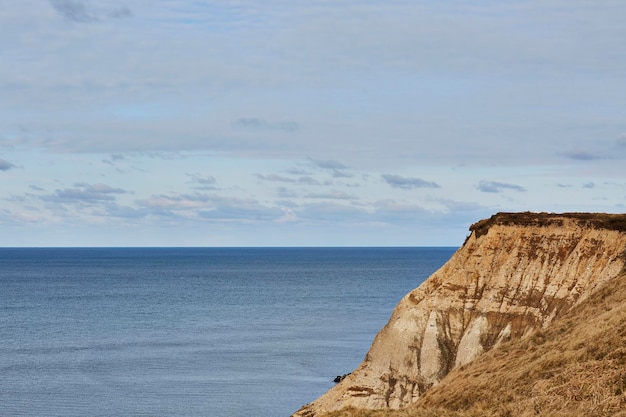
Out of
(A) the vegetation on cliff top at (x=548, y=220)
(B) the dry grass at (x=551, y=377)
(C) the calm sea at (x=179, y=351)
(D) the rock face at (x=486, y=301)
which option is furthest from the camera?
(C) the calm sea at (x=179, y=351)

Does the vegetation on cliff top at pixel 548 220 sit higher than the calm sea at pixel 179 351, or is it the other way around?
the vegetation on cliff top at pixel 548 220

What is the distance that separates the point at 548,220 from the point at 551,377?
23.2 meters

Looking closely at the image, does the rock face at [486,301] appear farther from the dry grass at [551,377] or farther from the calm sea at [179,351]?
the calm sea at [179,351]

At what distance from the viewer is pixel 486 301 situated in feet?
184

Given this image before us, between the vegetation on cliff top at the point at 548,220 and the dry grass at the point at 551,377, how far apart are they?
869 centimetres

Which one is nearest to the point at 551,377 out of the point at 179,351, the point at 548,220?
the point at 548,220

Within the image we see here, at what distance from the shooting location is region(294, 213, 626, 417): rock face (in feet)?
174

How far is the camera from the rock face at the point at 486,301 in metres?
53.2

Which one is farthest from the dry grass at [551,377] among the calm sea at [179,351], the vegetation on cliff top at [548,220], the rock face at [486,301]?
the calm sea at [179,351]

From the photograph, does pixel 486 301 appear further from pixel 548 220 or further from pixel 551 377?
pixel 551 377

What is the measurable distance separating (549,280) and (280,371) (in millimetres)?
29783

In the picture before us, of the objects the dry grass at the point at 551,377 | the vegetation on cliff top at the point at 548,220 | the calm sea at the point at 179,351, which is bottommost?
the calm sea at the point at 179,351

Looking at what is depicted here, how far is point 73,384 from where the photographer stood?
7300cm

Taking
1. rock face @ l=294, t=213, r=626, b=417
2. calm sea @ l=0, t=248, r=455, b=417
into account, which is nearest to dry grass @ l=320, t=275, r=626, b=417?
rock face @ l=294, t=213, r=626, b=417
